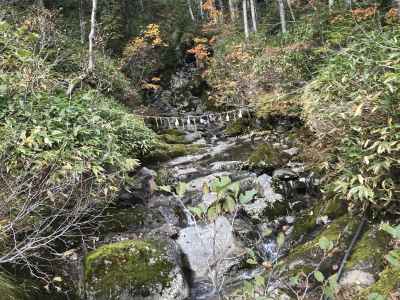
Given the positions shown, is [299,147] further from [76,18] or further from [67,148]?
[76,18]

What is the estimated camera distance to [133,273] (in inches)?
242

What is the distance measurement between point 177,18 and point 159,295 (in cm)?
2280

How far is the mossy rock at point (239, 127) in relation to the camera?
15.4 meters

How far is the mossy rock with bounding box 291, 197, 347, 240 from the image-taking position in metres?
6.81

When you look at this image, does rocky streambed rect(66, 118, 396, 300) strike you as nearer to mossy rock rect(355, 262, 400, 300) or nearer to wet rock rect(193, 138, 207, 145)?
mossy rock rect(355, 262, 400, 300)

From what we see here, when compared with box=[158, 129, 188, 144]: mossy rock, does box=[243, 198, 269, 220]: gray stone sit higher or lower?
lower

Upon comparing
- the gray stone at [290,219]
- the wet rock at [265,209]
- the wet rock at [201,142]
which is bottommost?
the gray stone at [290,219]

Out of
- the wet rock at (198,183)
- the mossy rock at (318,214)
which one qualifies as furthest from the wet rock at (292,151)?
the mossy rock at (318,214)

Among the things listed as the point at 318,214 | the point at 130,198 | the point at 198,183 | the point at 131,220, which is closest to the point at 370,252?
the point at 318,214

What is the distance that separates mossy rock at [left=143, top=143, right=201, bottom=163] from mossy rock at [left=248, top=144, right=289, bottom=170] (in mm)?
3344

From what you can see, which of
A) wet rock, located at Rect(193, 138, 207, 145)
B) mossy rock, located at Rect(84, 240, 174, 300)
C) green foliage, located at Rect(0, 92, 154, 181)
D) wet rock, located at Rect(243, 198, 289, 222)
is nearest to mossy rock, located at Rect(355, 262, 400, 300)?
mossy rock, located at Rect(84, 240, 174, 300)

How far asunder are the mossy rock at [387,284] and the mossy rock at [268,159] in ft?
18.3

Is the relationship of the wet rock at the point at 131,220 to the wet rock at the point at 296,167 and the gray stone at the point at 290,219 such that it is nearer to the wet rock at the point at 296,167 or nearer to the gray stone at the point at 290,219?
the gray stone at the point at 290,219

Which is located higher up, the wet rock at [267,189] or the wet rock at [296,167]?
the wet rock at [296,167]
